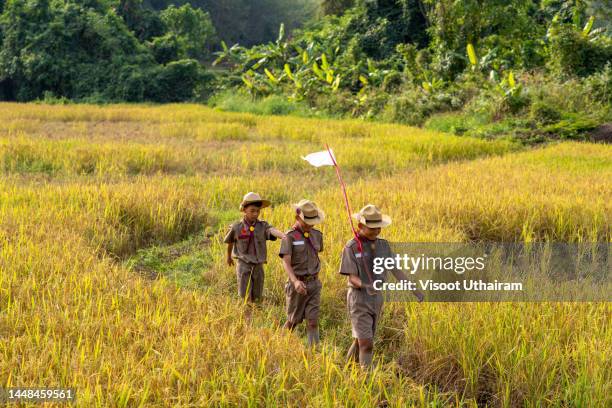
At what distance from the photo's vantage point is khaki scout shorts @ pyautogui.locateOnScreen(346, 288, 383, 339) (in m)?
2.41

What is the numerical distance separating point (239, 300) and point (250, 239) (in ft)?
1.12

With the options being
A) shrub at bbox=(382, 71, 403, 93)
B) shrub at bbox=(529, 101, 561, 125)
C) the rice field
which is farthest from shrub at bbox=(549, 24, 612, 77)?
the rice field

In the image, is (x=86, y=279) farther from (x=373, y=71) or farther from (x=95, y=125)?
(x=373, y=71)

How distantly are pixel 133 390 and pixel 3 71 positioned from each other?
22.7m

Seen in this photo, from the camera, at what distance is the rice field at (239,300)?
2.13 metres

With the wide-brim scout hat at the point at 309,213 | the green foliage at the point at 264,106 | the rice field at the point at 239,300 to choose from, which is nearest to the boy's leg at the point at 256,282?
the rice field at the point at 239,300

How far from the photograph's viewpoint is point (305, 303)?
2770 mm

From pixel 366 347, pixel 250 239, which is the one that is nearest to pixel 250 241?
pixel 250 239

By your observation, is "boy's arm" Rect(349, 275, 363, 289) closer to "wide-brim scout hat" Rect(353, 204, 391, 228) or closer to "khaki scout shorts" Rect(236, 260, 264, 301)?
"wide-brim scout hat" Rect(353, 204, 391, 228)

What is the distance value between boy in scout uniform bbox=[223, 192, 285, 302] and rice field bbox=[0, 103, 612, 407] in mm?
172

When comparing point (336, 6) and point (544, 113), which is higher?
point (336, 6)

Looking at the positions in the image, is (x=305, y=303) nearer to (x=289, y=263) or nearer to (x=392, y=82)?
(x=289, y=263)

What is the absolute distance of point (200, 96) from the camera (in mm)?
21859

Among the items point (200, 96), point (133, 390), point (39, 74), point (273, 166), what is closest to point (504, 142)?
point (273, 166)
